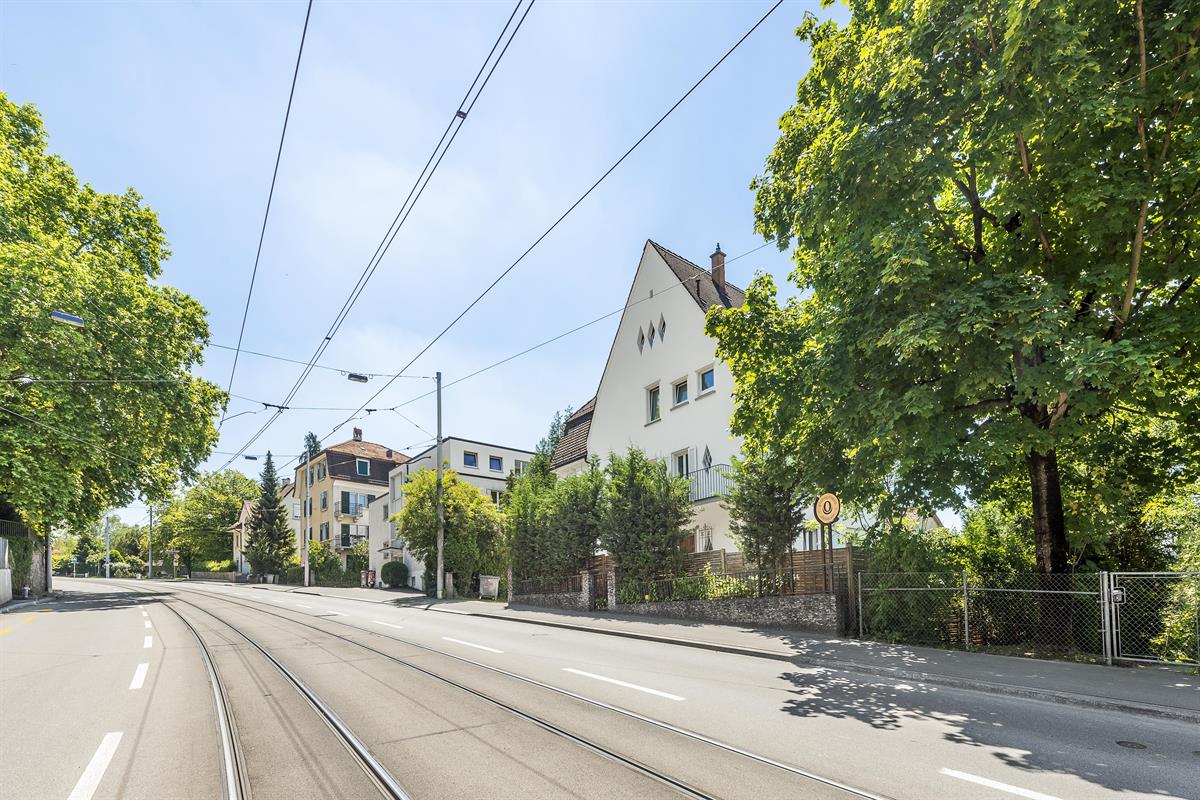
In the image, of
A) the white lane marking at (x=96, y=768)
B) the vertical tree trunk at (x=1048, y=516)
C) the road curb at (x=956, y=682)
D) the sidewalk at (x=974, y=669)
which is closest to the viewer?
the white lane marking at (x=96, y=768)

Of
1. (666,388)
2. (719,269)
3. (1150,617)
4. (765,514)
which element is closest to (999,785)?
(1150,617)

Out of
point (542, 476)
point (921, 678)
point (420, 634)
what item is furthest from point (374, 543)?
point (921, 678)

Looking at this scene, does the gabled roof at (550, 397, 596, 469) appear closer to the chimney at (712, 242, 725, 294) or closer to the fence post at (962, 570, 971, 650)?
the chimney at (712, 242, 725, 294)

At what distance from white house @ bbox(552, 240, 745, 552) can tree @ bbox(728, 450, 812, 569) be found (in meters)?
4.73

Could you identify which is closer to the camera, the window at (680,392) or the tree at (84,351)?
the tree at (84,351)

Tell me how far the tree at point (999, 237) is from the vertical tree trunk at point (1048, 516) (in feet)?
0.11

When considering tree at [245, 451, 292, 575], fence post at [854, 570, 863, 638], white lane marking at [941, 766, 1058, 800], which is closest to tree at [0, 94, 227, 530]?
fence post at [854, 570, 863, 638]

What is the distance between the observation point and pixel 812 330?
12.0m

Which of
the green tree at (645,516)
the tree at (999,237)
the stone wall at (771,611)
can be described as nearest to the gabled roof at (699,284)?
the green tree at (645,516)

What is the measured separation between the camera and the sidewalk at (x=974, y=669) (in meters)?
7.54

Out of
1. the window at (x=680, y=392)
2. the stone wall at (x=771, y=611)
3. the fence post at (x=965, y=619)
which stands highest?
the window at (x=680, y=392)

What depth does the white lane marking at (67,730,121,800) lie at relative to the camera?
14.9 feet

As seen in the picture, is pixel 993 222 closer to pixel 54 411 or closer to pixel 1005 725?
pixel 1005 725

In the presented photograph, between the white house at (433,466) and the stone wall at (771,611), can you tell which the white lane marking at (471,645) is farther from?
the white house at (433,466)
